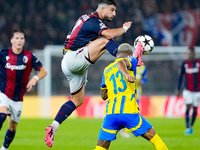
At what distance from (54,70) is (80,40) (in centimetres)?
1283

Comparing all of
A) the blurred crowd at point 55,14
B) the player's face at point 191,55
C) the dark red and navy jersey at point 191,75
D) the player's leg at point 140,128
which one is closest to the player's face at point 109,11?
the player's leg at point 140,128

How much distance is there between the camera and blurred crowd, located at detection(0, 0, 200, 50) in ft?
74.7

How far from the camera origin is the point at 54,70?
19266 millimetres

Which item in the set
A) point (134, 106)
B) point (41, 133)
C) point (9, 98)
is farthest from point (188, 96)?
point (134, 106)

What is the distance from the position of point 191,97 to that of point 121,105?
7226mm

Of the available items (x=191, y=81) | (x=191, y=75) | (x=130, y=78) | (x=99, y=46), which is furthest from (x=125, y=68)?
(x=191, y=75)

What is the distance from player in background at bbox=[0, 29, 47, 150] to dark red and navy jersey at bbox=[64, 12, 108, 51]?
51.3 inches

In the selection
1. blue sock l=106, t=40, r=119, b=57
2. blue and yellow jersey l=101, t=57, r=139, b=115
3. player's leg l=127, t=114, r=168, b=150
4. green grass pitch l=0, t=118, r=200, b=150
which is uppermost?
blue sock l=106, t=40, r=119, b=57

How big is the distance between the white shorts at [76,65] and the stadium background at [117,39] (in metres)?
11.1

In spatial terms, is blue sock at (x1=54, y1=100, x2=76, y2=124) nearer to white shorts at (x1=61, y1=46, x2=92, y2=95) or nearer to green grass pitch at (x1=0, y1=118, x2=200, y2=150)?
white shorts at (x1=61, y1=46, x2=92, y2=95)

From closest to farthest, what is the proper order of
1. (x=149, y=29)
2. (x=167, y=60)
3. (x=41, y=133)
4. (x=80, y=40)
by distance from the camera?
(x=80, y=40) → (x=41, y=133) → (x=167, y=60) → (x=149, y=29)

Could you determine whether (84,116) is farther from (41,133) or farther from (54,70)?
(41,133)

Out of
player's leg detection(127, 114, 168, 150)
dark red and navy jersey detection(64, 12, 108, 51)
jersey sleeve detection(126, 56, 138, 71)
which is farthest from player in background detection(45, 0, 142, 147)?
player's leg detection(127, 114, 168, 150)

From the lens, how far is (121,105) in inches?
225
